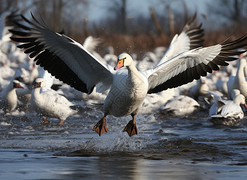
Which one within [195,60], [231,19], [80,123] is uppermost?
[231,19]

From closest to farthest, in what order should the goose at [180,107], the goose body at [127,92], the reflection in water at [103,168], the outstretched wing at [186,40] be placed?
the reflection in water at [103,168], the goose body at [127,92], the outstretched wing at [186,40], the goose at [180,107]

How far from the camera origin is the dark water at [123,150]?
194 inches

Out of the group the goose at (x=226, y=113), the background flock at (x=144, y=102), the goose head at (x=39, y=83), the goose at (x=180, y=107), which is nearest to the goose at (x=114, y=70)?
the background flock at (x=144, y=102)

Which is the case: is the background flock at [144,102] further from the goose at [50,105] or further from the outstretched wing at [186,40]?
the outstretched wing at [186,40]

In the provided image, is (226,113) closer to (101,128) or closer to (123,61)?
(101,128)

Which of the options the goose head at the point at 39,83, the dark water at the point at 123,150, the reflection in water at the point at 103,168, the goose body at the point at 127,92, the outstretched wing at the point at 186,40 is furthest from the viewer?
the goose head at the point at 39,83

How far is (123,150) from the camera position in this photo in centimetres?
661

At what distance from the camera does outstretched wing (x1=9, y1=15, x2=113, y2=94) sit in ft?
21.9

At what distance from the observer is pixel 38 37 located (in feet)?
22.5

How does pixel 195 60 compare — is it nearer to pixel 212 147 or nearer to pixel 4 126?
pixel 212 147

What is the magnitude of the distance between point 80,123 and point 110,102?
2628 mm

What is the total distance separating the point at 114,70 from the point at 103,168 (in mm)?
2343

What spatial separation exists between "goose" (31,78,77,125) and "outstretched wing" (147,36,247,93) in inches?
89.2

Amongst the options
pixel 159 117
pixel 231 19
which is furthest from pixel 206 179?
pixel 231 19
